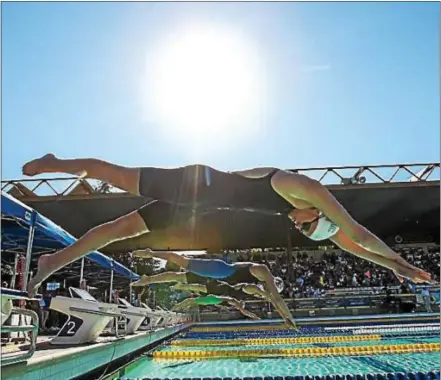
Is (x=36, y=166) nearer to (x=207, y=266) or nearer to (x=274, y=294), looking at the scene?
(x=274, y=294)

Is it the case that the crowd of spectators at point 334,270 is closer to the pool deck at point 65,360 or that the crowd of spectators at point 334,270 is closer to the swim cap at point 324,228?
the pool deck at point 65,360

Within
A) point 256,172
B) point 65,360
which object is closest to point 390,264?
point 256,172

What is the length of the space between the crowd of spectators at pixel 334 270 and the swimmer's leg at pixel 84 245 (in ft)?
43.1

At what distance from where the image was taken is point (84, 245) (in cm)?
237

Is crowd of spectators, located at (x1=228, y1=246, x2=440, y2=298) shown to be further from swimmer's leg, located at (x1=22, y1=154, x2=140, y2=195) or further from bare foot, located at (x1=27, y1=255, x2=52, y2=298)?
swimmer's leg, located at (x1=22, y1=154, x2=140, y2=195)

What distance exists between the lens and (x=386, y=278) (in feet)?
53.2

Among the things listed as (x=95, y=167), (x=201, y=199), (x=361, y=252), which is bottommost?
(x=361, y=252)

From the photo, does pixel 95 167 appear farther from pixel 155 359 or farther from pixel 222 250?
pixel 222 250

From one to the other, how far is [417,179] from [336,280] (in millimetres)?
6109

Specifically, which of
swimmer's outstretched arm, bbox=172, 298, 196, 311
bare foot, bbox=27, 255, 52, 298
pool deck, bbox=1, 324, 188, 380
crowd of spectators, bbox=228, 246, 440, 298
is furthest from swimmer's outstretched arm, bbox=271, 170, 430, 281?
crowd of spectators, bbox=228, 246, 440, 298

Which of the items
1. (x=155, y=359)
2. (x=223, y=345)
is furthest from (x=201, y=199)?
(x=223, y=345)

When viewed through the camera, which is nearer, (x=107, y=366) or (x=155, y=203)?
(x=155, y=203)

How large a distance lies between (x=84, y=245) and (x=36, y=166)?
0.48 metres

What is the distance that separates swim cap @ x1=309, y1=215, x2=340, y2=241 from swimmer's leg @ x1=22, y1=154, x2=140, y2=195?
96 centimetres
